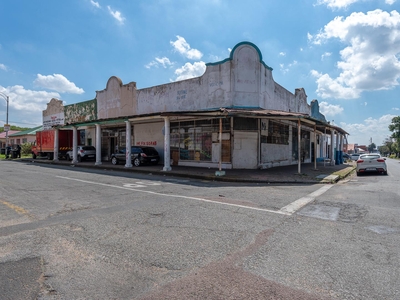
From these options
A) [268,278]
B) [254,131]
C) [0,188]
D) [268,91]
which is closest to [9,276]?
[268,278]

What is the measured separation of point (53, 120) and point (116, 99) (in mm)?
14736

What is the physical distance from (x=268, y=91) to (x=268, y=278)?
18310 mm

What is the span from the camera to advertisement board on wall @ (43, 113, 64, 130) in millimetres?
34594

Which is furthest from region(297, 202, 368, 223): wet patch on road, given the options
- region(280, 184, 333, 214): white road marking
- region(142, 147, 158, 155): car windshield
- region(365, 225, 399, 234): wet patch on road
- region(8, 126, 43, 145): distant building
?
region(8, 126, 43, 145): distant building

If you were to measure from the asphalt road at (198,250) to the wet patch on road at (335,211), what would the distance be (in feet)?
0.08

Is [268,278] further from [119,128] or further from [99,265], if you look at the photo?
[119,128]

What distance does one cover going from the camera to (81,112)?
104 feet

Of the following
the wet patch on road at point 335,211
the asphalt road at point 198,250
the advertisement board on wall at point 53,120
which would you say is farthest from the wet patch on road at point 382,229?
the advertisement board on wall at point 53,120

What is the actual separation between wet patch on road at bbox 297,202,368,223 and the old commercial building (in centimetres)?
745

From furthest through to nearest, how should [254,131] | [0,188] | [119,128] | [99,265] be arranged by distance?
[119,128] < [254,131] < [0,188] < [99,265]

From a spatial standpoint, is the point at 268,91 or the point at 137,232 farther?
the point at 268,91

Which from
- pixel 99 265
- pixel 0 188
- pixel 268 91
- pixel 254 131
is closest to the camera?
pixel 99 265

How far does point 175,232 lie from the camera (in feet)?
17.1

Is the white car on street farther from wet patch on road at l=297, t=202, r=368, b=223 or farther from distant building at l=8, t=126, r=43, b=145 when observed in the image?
distant building at l=8, t=126, r=43, b=145
